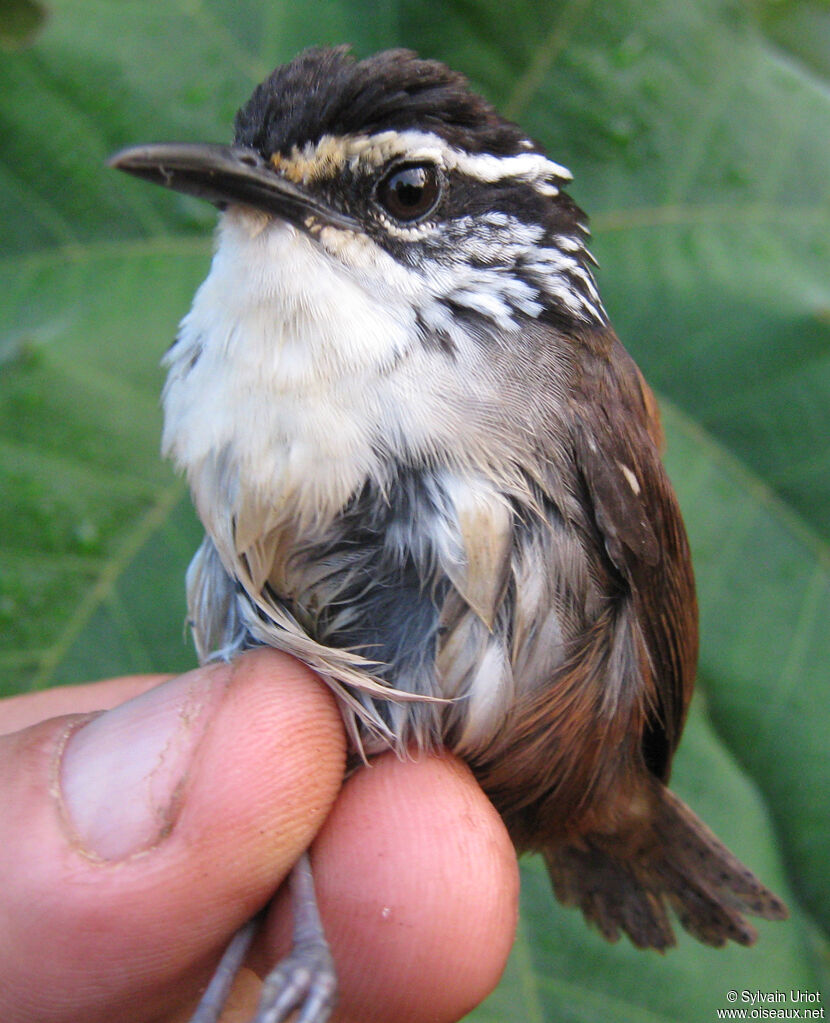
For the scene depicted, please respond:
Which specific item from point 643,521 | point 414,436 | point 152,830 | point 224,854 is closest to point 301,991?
point 224,854

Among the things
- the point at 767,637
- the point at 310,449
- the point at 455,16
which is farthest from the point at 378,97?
the point at 767,637

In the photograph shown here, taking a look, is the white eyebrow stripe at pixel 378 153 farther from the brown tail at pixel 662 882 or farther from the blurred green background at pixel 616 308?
the brown tail at pixel 662 882

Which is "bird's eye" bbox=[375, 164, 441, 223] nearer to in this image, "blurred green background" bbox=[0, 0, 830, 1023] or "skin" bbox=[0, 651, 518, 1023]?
"skin" bbox=[0, 651, 518, 1023]

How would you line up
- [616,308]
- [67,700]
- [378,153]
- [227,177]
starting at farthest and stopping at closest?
[616,308], [67,700], [378,153], [227,177]

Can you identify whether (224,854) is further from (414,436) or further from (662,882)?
(662,882)

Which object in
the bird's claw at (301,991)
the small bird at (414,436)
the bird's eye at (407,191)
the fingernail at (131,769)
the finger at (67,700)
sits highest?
the bird's eye at (407,191)

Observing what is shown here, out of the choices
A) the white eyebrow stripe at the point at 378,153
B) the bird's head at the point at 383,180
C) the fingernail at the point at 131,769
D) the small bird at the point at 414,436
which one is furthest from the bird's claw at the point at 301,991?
the white eyebrow stripe at the point at 378,153
